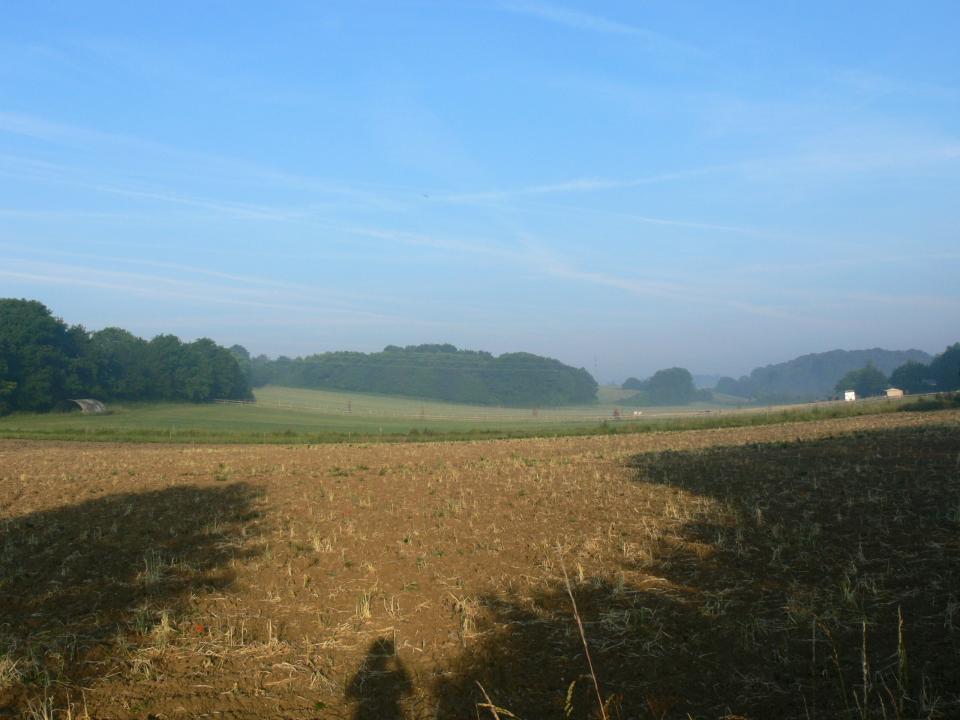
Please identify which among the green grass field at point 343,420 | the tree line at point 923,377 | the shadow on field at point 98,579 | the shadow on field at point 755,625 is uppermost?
the tree line at point 923,377

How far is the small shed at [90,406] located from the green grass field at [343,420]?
1.27 m

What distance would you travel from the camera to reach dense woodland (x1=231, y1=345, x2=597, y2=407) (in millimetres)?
136250

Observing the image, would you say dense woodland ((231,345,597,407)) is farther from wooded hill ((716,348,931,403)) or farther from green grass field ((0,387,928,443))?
wooded hill ((716,348,931,403))

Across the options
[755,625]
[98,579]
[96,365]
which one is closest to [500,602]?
[755,625]

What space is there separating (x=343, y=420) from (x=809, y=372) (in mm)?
113268

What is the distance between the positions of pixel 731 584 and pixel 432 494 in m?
9.27

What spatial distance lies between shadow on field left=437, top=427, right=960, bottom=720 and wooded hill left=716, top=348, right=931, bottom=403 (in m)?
144

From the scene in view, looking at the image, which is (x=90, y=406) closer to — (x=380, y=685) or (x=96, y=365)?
(x=96, y=365)

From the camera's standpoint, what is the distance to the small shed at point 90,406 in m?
77.2

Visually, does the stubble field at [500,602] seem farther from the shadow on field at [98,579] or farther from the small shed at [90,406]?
the small shed at [90,406]

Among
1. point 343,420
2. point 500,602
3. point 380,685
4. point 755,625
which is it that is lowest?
point 343,420

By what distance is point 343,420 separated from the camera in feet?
282

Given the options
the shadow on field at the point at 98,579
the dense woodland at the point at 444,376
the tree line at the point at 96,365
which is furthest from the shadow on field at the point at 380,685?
the dense woodland at the point at 444,376

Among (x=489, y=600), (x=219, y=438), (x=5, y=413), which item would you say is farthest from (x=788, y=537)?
(x=5, y=413)
